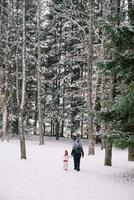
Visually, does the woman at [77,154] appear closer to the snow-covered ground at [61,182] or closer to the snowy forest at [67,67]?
the snow-covered ground at [61,182]

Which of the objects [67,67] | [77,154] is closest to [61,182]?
[77,154]

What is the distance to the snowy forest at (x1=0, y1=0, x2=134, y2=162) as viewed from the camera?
16.0 metres

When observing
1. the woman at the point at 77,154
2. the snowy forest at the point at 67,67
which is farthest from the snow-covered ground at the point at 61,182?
the snowy forest at the point at 67,67

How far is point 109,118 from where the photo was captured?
17000 mm

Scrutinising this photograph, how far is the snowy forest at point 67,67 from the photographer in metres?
16.0

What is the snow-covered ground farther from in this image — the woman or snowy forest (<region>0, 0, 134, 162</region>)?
snowy forest (<region>0, 0, 134, 162</region>)

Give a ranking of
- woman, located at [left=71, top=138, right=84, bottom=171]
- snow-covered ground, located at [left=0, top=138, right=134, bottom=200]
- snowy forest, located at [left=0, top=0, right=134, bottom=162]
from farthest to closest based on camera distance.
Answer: woman, located at [left=71, top=138, right=84, bottom=171] < snowy forest, located at [left=0, top=0, right=134, bottom=162] < snow-covered ground, located at [left=0, top=138, right=134, bottom=200]

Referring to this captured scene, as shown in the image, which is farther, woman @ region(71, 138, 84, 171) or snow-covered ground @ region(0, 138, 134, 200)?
woman @ region(71, 138, 84, 171)

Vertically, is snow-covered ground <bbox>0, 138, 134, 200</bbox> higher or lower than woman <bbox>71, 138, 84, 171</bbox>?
lower

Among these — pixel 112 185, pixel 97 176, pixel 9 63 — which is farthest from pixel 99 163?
pixel 9 63

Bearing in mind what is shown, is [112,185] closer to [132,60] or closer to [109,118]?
[109,118]

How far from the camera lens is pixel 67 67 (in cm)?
4131

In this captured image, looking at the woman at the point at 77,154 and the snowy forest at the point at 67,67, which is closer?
the snowy forest at the point at 67,67

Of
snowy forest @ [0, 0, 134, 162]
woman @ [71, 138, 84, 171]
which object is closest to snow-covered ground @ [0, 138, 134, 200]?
woman @ [71, 138, 84, 171]
